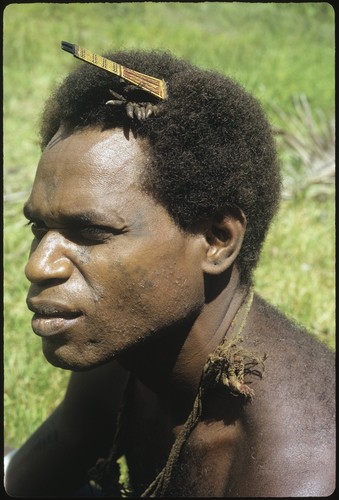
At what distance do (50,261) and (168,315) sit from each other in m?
0.44

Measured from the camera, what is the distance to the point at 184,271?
272 centimetres

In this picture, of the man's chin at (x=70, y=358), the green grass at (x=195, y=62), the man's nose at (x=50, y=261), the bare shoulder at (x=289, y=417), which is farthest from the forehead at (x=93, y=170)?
the green grass at (x=195, y=62)

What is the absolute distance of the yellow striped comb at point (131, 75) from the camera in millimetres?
2588

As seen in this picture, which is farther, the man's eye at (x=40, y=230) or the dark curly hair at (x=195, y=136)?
the man's eye at (x=40, y=230)

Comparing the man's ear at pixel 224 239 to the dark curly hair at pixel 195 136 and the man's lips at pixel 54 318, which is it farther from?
the man's lips at pixel 54 318

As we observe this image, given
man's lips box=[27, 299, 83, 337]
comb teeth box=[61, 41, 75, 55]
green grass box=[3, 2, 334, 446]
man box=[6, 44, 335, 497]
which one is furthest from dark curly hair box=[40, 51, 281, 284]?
green grass box=[3, 2, 334, 446]

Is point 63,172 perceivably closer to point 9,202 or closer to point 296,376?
point 296,376

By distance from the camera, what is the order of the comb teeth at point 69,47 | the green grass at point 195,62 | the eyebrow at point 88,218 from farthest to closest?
1. the green grass at point 195,62
2. the eyebrow at point 88,218
3. the comb teeth at point 69,47

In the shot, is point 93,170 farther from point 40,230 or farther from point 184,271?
point 184,271

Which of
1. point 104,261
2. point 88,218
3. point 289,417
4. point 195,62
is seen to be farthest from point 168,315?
point 195,62

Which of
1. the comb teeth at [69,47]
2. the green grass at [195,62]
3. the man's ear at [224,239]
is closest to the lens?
the comb teeth at [69,47]

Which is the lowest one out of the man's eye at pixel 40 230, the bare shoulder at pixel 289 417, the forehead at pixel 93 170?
the bare shoulder at pixel 289 417

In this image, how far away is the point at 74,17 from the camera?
35.7 ft

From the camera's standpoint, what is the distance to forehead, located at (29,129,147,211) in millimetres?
2656
